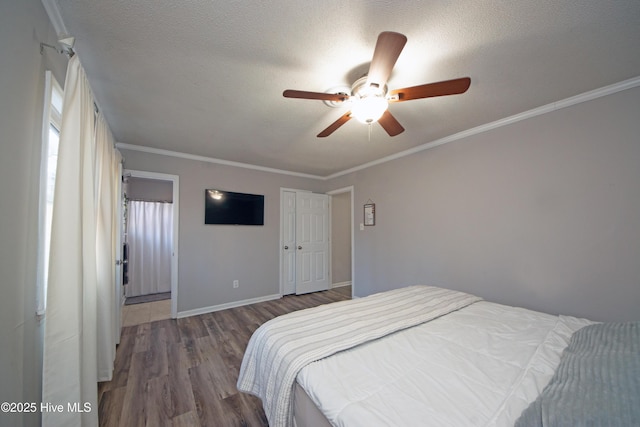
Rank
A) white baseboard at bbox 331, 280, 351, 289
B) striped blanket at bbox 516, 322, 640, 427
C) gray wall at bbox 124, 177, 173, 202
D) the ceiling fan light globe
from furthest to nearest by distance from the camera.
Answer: white baseboard at bbox 331, 280, 351, 289 → gray wall at bbox 124, 177, 173, 202 → the ceiling fan light globe → striped blanket at bbox 516, 322, 640, 427

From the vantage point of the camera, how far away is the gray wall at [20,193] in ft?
2.75

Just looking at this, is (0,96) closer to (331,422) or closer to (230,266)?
(331,422)

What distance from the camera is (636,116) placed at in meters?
1.72

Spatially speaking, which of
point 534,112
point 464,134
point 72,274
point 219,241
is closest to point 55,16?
point 72,274

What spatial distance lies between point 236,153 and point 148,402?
2809 millimetres

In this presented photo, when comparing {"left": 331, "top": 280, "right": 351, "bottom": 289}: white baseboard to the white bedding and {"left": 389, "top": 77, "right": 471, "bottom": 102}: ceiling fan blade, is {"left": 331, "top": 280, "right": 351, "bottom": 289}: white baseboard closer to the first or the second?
the white bedding

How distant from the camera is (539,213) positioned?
2125 mm

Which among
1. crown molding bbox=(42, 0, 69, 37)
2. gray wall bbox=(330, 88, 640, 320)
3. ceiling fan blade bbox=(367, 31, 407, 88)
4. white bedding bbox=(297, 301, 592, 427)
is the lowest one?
white bedding bbox=(297, 301, 592, 427)

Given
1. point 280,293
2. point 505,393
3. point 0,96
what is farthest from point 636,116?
point 280,293

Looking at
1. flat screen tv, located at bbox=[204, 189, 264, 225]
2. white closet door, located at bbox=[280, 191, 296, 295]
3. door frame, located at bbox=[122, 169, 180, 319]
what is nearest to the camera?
door frame, located at bbox=[122, 169, 180, 319]

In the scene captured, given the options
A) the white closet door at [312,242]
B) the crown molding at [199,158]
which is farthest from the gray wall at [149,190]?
the white closet door at [312,242]

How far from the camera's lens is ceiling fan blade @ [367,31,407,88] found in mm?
1045

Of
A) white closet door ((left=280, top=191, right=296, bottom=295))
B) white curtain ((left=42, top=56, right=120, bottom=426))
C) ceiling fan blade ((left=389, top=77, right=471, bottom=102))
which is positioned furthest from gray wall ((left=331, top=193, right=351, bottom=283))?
white curtain ((left=42, top=56, right=120, bottom=426))

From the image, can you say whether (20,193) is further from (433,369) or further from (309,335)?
(433,369)
